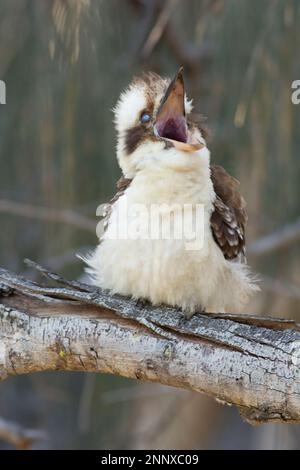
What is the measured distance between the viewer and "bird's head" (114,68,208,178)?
6.38 ft

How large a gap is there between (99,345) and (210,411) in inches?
97.4

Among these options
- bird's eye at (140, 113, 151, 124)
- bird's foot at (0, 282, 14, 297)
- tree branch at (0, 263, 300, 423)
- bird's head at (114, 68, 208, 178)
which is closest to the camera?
tree branch at (0, 263, 300, 423)

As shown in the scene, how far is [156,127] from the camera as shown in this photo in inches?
79.7

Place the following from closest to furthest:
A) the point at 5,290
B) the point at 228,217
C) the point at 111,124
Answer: the point at 5,290 < the point at 228,217 < the point at 111,124

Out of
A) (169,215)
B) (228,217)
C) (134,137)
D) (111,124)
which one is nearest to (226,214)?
(228,217)

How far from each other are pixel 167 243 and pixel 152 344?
9.7 inches

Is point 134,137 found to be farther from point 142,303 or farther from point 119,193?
point 142,303

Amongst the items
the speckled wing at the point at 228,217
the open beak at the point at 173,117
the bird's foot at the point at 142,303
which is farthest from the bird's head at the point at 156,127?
the bird's foot at the point at 142,303

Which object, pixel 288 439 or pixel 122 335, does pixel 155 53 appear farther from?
pixel 122 335

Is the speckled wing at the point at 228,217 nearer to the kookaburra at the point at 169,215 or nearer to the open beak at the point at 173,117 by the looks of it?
the kookaburra at the point at 169,215

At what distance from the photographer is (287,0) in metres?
2.46

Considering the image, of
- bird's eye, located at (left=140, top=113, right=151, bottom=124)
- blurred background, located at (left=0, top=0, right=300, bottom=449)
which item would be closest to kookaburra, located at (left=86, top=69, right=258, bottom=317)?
bird's eye, located at (left=140, top=113, right=151, bottom=124)

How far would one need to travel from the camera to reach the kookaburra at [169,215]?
6.24ft

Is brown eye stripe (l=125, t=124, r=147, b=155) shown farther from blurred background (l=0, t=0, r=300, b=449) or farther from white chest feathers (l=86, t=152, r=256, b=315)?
blurred background (l=0, t=0, r=300, b=449)
